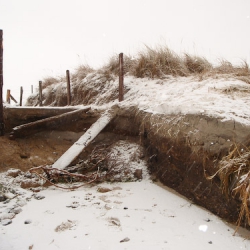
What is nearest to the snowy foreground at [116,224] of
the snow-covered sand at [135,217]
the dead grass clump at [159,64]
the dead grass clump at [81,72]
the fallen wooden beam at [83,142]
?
the snow-covered sand at [135,217]

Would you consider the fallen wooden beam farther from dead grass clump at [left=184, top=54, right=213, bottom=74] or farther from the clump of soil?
dead grass clump at [left=184, top=54, right=213, bottom=74]

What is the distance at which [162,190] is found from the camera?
2.63 meters

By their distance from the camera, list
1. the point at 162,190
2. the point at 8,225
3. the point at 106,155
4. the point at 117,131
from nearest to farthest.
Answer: the point at 8,225, the point at 162,190, the point at 106,155, the point at 117,131

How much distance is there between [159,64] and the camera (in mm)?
4543

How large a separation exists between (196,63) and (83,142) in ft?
10.1

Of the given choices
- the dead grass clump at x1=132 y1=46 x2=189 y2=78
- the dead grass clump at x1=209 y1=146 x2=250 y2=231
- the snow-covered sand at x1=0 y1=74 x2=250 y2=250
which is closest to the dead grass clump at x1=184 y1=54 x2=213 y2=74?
the dead grass clump at x1=132 y1=46 x2=189 y2=78

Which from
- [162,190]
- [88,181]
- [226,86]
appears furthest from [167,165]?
[226,86]

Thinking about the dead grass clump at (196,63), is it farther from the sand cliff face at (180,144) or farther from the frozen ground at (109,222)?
the frozen ground at (109,222)

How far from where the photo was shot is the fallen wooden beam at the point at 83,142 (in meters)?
2.83

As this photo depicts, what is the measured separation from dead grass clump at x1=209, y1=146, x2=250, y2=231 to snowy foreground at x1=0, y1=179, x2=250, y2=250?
264 mm

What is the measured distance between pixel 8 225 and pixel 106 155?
1480mm

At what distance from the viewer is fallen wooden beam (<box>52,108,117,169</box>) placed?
2.83 m

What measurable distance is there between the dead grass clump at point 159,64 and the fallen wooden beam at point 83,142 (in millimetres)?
1449

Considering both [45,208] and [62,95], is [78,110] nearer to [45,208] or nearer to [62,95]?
[45,208]
